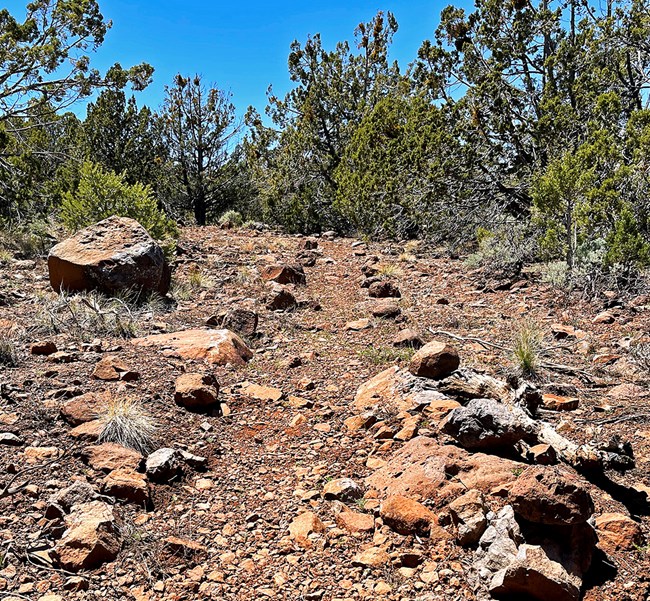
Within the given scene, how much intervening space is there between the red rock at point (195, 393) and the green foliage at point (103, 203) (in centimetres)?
497

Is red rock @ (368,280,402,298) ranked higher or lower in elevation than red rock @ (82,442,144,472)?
higher

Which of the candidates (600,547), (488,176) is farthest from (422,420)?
(488,176)

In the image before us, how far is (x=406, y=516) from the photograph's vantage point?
276cm

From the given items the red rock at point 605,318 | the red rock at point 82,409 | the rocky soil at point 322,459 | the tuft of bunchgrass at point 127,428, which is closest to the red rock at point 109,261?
the rocky soil at point 322,459

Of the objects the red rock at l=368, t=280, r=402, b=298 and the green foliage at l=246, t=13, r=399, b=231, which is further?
the green foliage at l=246, t=13, r=399, b=231

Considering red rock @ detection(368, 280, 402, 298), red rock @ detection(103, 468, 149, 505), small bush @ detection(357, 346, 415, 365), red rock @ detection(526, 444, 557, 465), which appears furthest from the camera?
red rock @ detection(368, 280, 402, 298)

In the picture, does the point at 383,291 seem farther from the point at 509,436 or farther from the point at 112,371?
the point at 509,436

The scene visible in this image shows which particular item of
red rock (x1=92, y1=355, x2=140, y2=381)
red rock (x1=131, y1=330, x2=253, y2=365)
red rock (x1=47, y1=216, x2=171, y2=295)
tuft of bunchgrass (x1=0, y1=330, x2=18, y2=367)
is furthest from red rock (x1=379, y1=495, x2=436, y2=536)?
red rock (x1=47, y1=216, x2=171, y2=295)

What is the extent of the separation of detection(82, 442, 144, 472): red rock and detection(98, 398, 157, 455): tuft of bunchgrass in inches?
3.7

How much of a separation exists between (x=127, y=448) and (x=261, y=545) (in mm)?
1141

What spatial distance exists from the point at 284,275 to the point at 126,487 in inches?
227

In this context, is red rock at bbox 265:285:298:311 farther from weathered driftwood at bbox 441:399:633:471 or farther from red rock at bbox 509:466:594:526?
red rock at bbox 509:466:594:526

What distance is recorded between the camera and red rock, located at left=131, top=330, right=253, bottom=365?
522 centimetres

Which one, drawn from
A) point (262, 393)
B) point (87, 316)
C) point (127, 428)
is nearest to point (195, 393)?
point (262, 393)
